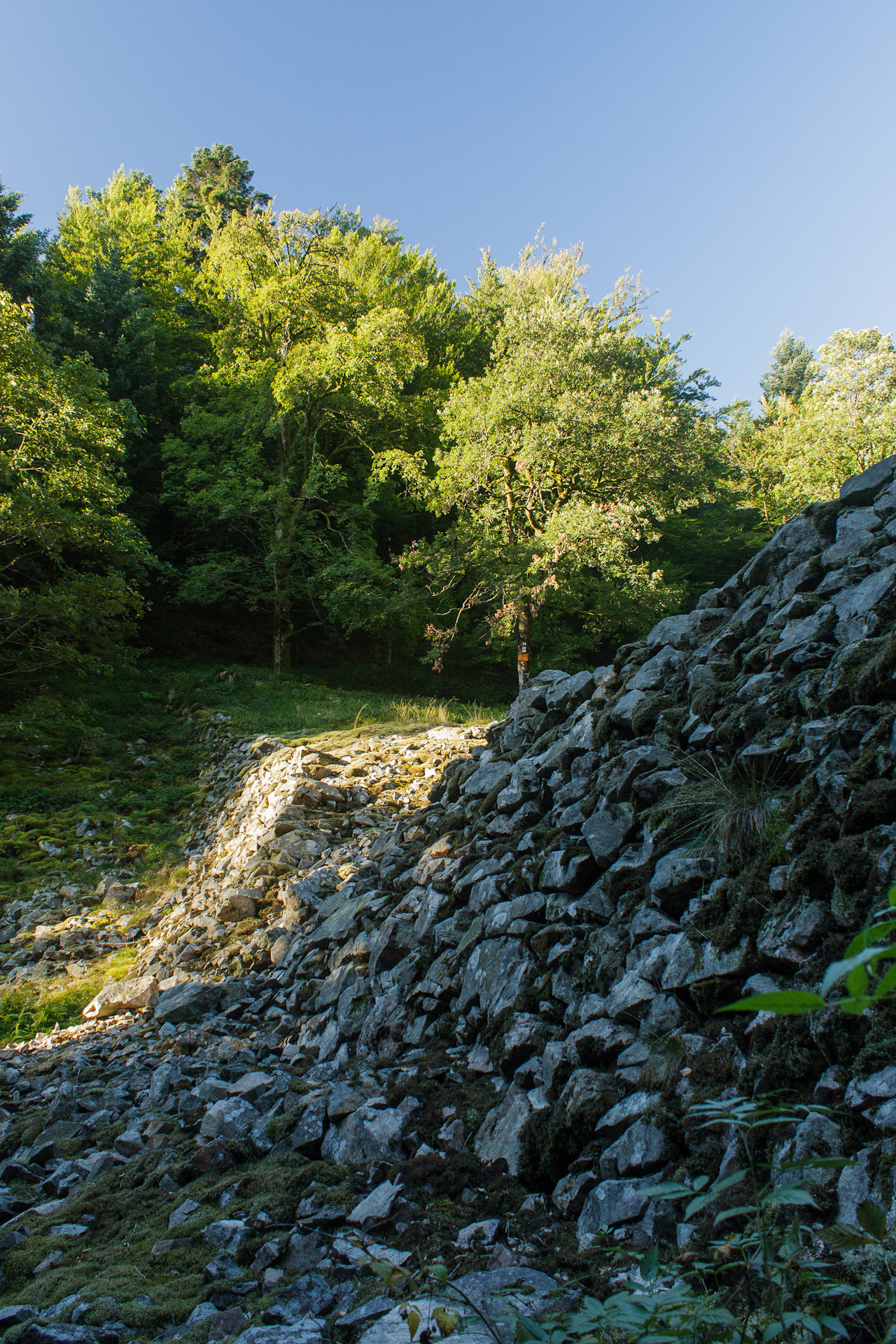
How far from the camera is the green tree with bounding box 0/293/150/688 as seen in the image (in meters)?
13.6

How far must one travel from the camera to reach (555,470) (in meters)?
20.5

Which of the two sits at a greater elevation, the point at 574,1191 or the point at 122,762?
the point at 122,762

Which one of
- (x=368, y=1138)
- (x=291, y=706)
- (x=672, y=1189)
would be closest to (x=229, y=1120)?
(x=368, y=1138)

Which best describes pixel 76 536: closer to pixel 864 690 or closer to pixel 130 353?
pixel 130 353

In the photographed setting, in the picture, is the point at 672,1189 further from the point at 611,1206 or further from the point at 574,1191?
the point at 574,1191

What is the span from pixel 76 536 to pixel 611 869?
13322 mm

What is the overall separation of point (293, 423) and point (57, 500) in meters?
11.5

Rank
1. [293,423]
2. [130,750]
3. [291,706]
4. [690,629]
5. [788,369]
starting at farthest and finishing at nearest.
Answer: [788,369] < [293,423] < [291,706] < [130,750] < [690,629]

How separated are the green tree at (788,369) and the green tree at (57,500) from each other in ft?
157

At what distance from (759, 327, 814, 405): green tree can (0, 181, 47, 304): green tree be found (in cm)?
4537

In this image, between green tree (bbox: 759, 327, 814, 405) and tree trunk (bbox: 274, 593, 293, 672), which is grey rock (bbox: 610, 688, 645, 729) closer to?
tree trunk (bbox: 274, 593, 293, 672)

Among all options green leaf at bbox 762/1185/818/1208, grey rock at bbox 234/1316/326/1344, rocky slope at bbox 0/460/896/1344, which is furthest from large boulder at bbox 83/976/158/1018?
A: green leaf at bbox 762/1185/818/1208

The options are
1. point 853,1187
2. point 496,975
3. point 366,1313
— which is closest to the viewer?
point 853,1187

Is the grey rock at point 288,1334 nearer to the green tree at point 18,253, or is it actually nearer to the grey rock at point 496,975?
the grey rock at point 496,975
